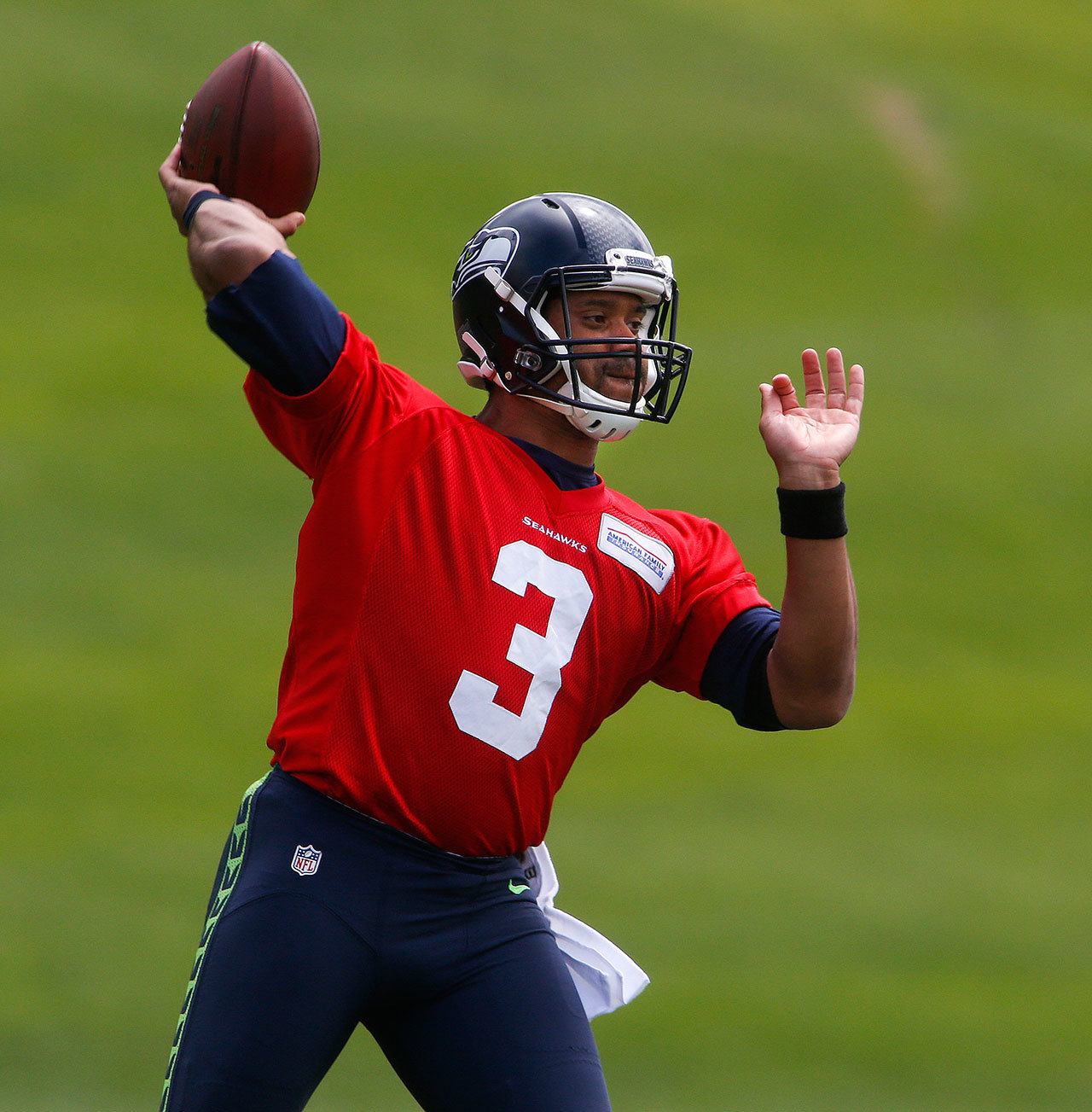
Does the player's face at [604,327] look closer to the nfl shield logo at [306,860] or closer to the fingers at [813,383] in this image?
the fingers at [813,383]

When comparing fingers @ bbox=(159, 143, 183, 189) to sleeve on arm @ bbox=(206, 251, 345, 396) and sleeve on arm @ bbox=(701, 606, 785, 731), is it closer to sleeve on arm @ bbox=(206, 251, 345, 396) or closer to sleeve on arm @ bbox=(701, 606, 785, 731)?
sleeve on arm @ bbox=(206, 251, 345, 396)

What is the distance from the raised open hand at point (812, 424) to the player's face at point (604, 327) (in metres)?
0.27

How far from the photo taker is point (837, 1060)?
5348 mm

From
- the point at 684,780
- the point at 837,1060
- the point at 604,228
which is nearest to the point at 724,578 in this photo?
the point at 604,228

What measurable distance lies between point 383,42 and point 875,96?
A: 2736 millimetres

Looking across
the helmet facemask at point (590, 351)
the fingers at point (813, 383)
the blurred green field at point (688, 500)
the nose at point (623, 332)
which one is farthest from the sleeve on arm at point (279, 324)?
the blurred green field at point (688, 500)

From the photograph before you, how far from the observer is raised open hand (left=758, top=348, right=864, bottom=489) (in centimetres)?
311

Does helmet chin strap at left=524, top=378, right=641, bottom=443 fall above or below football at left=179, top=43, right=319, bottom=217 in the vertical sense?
below

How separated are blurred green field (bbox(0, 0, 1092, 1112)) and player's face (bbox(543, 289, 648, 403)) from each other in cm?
270

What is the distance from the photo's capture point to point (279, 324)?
2.72 metres

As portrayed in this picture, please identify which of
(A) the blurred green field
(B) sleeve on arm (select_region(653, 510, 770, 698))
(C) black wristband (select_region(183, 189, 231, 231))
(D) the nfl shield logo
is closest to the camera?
(D) the nfl shield logo

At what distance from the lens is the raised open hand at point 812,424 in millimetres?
3111

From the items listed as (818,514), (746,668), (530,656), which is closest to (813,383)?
(818,514)

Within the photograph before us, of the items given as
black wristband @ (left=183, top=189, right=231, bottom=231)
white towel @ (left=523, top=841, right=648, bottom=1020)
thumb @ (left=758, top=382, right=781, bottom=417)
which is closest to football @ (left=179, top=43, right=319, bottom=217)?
black wristband @ (left=183, top=189, right=231, bottom=231)
